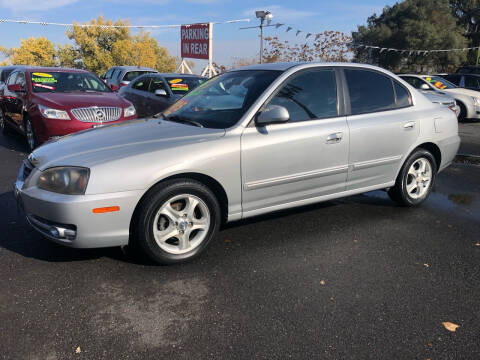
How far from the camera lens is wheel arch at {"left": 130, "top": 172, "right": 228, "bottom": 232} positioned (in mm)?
3156

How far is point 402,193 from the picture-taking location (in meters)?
4.80

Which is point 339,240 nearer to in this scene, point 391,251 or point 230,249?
point 391,251

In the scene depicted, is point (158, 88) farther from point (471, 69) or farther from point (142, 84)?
point (471, 69)

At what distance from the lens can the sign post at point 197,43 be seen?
891 inches

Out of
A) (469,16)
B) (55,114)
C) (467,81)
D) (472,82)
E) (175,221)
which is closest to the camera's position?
(175,221)

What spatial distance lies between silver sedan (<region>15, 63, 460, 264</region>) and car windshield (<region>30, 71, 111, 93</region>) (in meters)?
4.53

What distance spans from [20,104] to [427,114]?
7237mm

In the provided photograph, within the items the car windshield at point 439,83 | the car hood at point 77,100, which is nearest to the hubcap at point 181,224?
the car hood at point 77,100

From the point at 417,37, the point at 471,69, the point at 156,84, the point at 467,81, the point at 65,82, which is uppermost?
the point at 417,37

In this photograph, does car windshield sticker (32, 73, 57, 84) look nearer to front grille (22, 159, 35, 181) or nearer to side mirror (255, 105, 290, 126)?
front grille (22, 159, 35, 181)

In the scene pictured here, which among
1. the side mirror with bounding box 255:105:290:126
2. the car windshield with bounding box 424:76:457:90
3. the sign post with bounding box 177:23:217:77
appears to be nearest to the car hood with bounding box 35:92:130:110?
the side mirror with bounding box 255:105:290:126

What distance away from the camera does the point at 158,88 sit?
381 inches

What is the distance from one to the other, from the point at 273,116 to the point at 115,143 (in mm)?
1316

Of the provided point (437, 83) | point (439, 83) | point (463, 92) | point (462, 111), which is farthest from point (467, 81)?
point (462, 111)
